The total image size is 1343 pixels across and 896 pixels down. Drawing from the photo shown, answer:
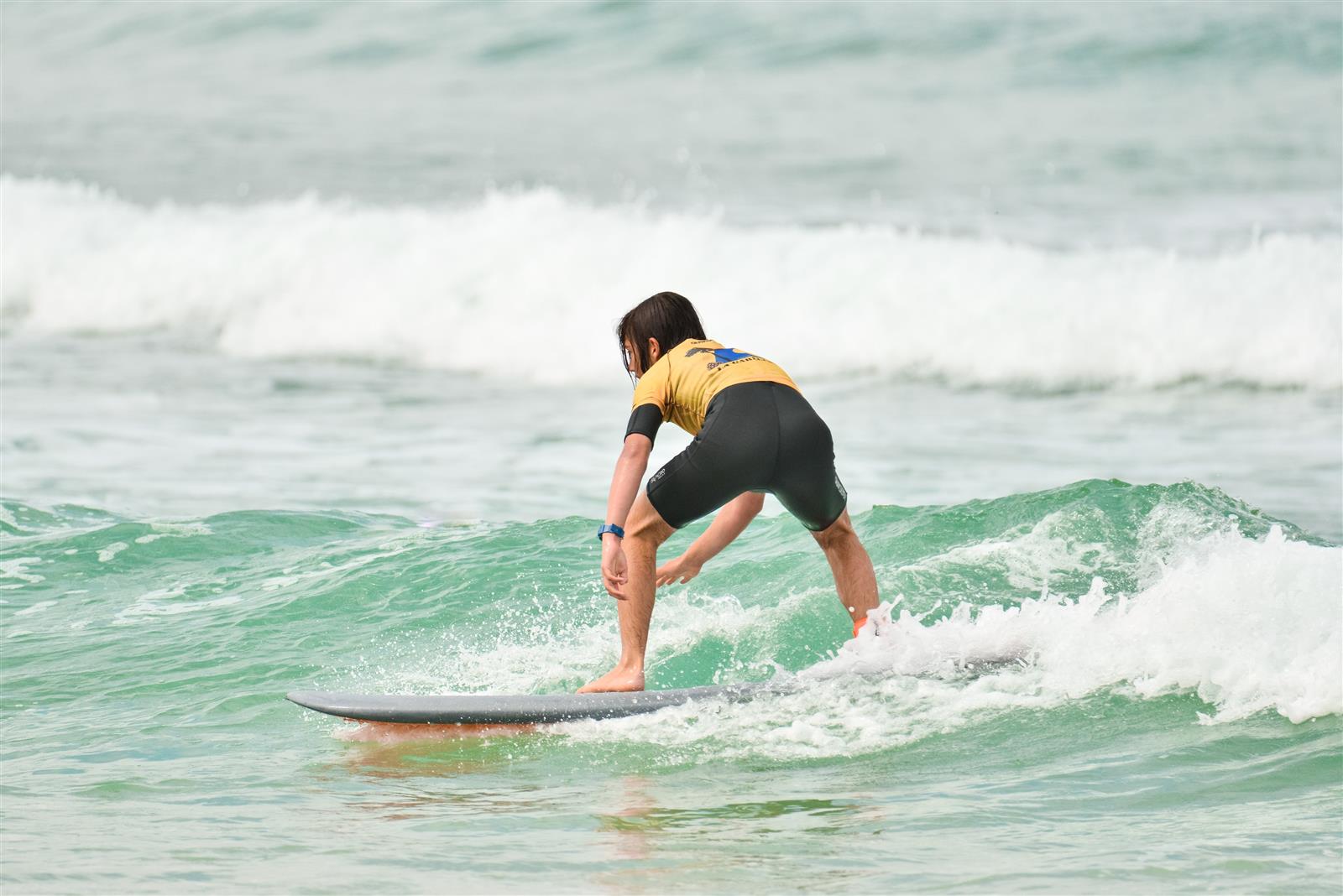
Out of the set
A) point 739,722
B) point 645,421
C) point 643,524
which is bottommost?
point 739,722

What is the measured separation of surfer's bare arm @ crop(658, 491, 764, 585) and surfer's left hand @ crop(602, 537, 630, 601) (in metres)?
0.50

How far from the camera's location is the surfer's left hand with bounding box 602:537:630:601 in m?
5.45

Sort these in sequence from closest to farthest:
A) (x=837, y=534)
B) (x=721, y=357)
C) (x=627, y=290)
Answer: (x=721, y=357)
(x=837, y=534)
(x=627, y=290)

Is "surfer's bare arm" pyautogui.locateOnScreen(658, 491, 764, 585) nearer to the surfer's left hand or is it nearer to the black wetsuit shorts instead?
the black wetsuit shorts

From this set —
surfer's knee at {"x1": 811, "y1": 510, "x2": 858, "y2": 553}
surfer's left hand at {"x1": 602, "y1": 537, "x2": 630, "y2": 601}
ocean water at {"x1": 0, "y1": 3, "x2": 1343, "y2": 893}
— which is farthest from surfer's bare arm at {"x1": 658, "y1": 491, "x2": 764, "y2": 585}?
ocean water at {"x1": 0, "y1": 3, "x2": 1343, "y2": 893}

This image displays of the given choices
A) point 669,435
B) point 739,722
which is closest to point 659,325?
point 739,722

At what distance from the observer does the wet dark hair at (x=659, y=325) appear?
584 cm

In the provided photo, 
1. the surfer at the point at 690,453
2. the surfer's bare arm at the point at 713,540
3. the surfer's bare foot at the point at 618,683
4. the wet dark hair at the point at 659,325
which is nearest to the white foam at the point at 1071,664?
the surfer's bare foot at the point at 618,683

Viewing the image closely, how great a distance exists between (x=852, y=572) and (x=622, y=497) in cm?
110

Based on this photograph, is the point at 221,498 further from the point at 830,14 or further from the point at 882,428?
the point at 830,14

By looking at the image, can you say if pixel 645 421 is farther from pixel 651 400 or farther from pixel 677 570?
pixel 677 570

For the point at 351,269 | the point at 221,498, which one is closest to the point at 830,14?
the point at 351,269

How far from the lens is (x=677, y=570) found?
605 centimetres

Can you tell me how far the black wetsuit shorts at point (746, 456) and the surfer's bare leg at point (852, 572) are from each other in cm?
38
